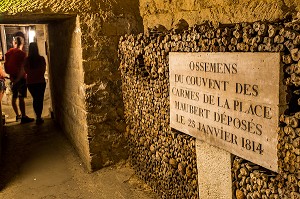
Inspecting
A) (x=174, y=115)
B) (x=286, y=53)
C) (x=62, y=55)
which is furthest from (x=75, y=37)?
(x=286, y=53)

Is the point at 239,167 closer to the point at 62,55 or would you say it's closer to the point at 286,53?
the point at 286,53

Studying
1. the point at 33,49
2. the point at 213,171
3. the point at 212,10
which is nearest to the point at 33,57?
the point at 33,49

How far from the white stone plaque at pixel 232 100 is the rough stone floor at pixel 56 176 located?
3.92ft

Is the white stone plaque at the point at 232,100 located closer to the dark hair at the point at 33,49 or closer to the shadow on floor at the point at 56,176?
the shadow on floor at the point at 56,176

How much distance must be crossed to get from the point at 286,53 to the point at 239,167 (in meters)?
0.77

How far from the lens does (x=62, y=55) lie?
4520mm

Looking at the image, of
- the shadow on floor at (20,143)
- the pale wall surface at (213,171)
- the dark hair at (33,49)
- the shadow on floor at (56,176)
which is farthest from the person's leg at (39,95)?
the pale wall surface at (213,171)

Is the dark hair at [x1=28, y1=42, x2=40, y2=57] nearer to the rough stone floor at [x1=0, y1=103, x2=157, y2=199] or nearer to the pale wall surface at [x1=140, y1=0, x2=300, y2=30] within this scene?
the rough stone floor at [x1=0, y1=103, x2=157, y2=199]

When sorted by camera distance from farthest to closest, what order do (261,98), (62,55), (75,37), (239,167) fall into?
(62,55)
(75,37)
(239,167)
(261,98)

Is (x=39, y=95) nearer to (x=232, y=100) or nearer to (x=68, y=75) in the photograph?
(x=68, y=75)

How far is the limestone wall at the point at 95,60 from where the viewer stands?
11.3ft

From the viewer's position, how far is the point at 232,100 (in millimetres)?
1959

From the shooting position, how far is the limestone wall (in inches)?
135

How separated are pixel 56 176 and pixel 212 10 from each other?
2504 mm
